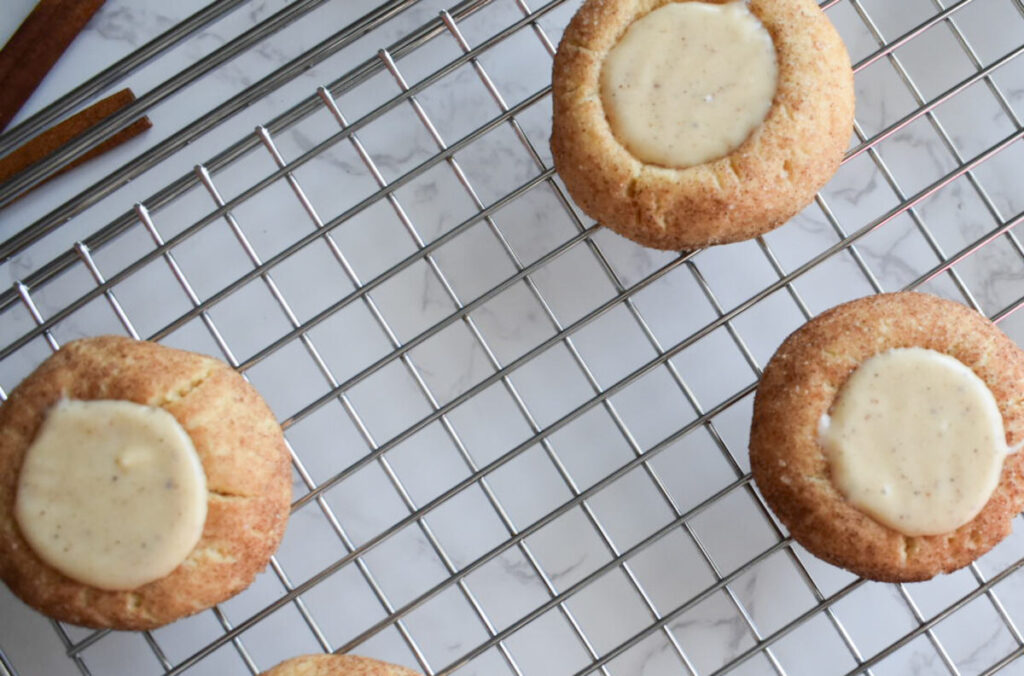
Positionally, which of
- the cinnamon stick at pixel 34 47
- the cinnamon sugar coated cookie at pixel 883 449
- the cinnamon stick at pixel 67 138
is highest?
the cinnamon stick at pixel 34 47

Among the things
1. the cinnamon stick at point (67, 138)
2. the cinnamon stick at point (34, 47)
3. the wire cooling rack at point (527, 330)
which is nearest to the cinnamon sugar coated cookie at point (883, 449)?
the wire cooling rack at point (527, 330)

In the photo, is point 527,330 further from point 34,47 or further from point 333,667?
point 34,47

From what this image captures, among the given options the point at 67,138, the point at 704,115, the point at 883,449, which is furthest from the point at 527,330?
the point at 67,138

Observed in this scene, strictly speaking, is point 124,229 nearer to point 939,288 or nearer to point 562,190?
point 562,190

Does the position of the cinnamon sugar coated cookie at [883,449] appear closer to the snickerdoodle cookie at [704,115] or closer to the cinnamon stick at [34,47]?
the snickerdoodle cookie at [704,115]

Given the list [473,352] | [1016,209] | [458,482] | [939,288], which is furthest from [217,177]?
[1016,209]

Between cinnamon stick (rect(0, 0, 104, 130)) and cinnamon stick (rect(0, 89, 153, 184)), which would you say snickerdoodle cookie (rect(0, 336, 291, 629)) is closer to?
cinnamon stick (rect(0, 89, 153, 184))
